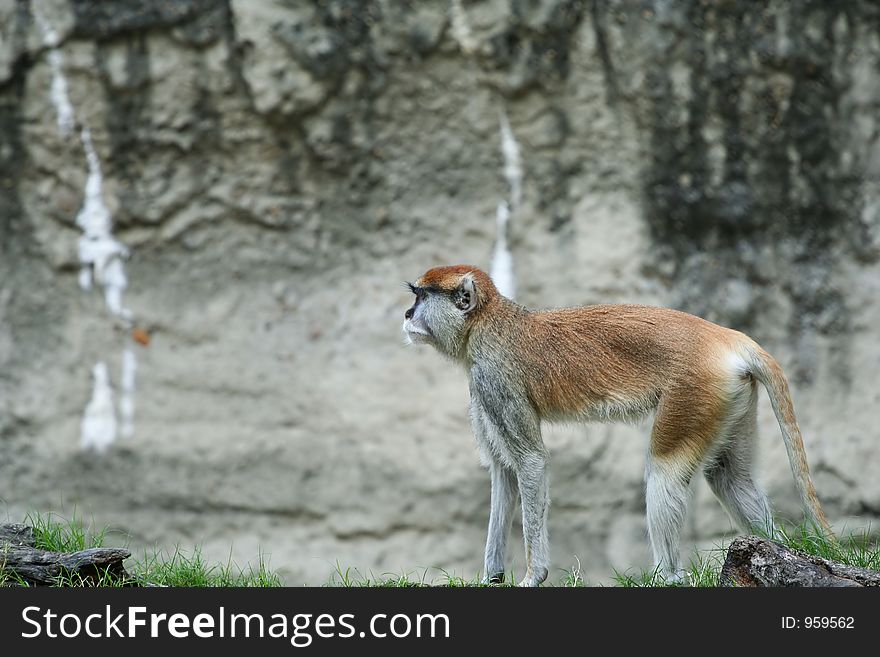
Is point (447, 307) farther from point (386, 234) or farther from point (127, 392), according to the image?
point (127, 392)

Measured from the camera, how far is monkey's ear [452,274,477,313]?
525 cm

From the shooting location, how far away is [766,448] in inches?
301

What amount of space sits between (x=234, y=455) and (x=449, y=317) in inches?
119

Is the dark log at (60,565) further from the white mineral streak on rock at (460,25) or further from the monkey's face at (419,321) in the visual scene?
the white mineral streak on rock at (460,25)

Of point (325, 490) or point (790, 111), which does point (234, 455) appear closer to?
point (325, 490)

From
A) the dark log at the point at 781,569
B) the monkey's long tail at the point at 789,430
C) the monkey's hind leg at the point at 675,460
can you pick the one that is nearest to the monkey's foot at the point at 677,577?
the monkey's hind leg at the point at 675,460

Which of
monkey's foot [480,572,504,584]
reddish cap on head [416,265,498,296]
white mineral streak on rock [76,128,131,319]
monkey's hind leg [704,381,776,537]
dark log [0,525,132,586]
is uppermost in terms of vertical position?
white mineral streak on rock [76,128,131,319]

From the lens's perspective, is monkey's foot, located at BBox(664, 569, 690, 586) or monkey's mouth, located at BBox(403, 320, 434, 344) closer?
monkey's foot, located at BBox(664, 569, 690, 586)

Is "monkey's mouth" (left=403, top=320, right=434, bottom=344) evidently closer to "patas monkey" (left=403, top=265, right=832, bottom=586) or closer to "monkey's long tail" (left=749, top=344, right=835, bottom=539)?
"patas monkey" (left=403, top=265, right=832, bottom=586)

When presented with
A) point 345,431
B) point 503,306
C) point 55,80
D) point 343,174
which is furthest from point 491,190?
point 55,80

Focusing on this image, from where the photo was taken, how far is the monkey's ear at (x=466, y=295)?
17.2 feet

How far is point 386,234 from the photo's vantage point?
7.78 meters

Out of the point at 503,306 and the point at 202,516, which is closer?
the point at 503,306

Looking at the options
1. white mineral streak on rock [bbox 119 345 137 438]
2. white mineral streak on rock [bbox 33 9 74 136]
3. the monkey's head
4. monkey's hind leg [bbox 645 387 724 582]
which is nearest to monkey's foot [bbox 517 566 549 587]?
monkey's hind leg [bbox 645 387 724 582]
